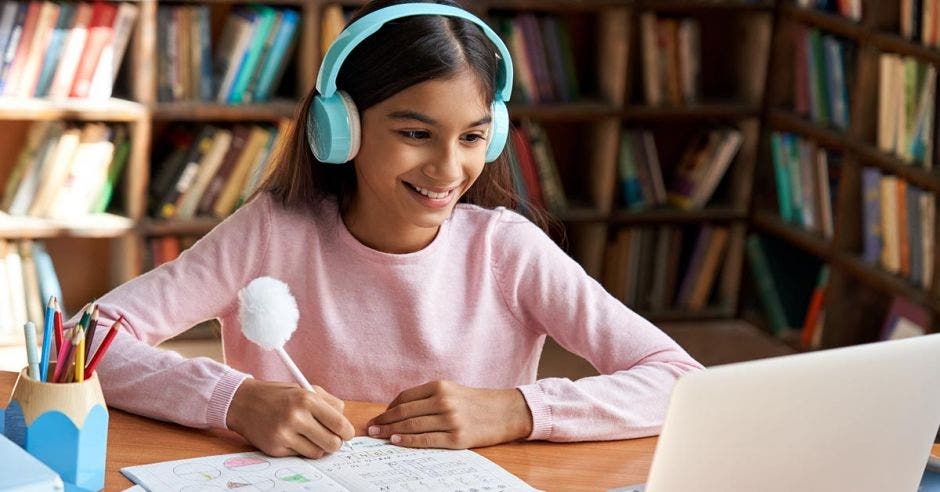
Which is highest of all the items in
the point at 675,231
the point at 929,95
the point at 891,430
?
the point at 929,95

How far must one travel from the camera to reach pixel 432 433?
4.64 ft

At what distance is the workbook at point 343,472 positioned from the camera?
1.28 meters

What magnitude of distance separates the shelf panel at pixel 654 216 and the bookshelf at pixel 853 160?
0.11 metres

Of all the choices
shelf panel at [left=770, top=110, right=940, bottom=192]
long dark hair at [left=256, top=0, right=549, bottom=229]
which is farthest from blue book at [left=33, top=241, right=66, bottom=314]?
shelf panel at [left=770, top=110, right=940, bottom=192]

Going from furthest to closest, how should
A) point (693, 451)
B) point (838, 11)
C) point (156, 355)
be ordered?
point (838, 11) → point (156, 355) → point (693, 451)

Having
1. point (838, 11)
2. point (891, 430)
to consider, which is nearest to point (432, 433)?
point (891, 430)

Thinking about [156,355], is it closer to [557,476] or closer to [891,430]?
[557,476]

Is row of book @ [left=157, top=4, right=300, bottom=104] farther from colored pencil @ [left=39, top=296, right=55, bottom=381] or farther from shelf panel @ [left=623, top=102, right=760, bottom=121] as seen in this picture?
colored pencil @ [left=39, top=296, right=55, bottom=381]

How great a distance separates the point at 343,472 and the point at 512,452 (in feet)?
0.69

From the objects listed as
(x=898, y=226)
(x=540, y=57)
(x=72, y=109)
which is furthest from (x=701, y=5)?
(x=72, y=109)

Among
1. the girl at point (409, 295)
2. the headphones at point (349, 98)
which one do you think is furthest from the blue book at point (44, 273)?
the headphones at point (349, 98)

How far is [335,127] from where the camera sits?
5.32ft

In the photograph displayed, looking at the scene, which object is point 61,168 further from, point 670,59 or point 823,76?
point 823,76

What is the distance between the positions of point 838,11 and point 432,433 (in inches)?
106
